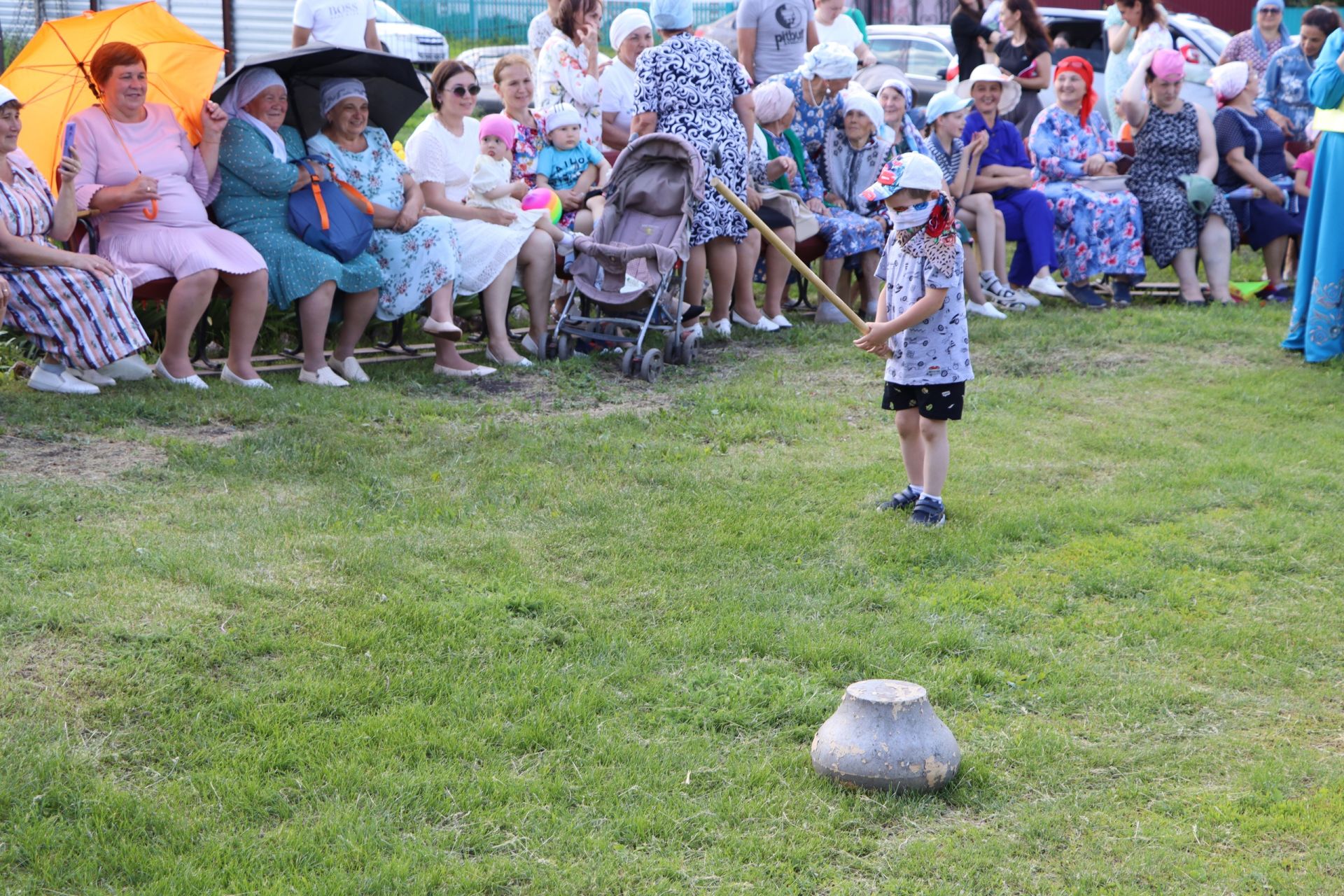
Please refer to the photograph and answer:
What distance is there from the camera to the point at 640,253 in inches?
316

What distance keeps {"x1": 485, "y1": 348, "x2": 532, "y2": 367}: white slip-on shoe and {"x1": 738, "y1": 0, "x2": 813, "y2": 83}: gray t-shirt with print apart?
137 inches

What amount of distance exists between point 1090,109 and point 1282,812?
8972mm

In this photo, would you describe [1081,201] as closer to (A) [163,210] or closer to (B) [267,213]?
(B) [267,213]

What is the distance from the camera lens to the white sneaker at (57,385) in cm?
647

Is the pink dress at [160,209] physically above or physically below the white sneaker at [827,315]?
above

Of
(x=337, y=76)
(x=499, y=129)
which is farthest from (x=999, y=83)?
(x=337, y=76)

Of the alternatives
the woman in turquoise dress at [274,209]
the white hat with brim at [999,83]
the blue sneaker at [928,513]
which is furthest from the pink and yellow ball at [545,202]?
the blue sneaker at [928,513]

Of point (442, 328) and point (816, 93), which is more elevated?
point (816, 93)

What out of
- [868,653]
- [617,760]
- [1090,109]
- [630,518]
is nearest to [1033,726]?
[868,653]

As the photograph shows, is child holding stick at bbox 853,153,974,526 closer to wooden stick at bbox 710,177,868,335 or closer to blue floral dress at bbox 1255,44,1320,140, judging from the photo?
wooden stick at bbox 710,177,868,335

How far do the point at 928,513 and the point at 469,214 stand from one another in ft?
13.0

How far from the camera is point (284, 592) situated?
429 cm

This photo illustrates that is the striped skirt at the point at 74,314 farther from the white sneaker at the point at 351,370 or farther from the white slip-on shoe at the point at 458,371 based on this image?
the white slip-on shoe at the point at 458,371

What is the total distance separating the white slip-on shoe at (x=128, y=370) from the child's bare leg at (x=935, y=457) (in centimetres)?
398
